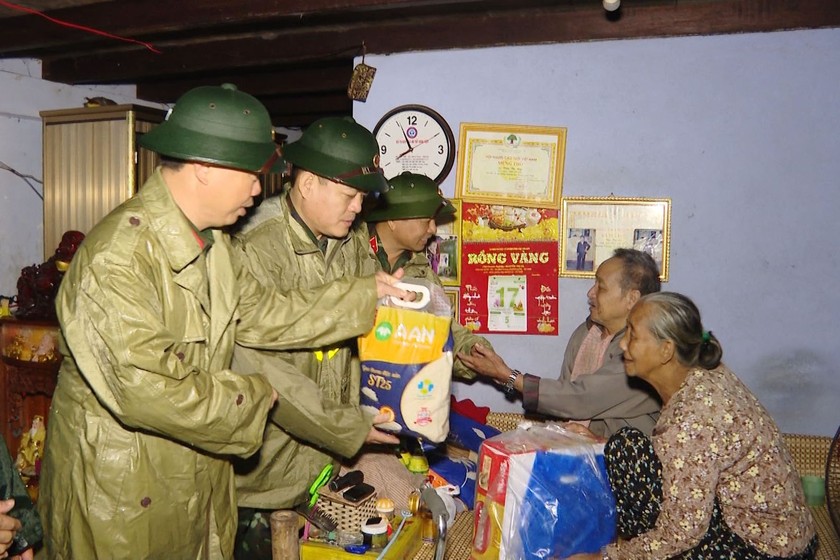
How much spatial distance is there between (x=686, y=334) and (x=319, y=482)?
148cm

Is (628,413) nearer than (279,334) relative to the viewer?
No

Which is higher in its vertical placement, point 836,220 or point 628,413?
point 836,220

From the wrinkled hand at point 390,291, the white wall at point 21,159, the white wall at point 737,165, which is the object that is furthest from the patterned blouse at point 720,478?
the white wall at point 21,159

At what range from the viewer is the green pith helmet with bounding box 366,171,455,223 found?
3309mm

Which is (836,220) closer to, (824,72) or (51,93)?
(824,72)

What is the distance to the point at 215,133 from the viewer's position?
186cm

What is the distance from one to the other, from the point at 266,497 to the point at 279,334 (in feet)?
2.07

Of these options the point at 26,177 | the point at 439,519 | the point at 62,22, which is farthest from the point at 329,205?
the point at 26,177

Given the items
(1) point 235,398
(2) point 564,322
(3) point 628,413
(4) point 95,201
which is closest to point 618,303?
(3) point 628,413

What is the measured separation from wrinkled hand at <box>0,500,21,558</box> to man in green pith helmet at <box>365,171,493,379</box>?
6.09 ft

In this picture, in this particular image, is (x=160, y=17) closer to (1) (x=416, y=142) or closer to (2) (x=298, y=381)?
(1) (x=416, y=142)

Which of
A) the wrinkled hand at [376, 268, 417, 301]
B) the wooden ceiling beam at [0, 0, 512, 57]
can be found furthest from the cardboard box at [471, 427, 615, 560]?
the wooden ceiling beam at [0, 0, 512, 57]

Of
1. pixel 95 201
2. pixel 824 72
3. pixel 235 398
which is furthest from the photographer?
pixel 95 201

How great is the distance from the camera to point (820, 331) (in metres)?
3.55
